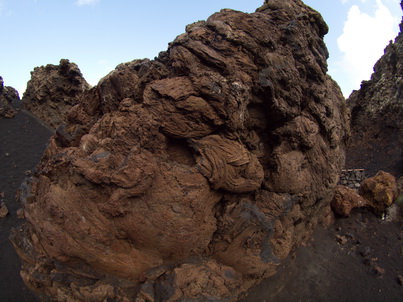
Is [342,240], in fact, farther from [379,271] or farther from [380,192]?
[380,192]

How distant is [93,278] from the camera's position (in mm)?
4703

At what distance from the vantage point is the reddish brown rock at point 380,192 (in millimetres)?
8469

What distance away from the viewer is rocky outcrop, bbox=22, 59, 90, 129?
1427 centimetres

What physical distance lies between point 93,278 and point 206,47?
4.65 metres

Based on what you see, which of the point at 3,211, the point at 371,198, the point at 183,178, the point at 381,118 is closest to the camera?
the point at 183,178

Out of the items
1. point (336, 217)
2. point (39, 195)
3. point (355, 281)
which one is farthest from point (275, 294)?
point (39, 195)

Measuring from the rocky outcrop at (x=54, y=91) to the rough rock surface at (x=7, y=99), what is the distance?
3.17ft

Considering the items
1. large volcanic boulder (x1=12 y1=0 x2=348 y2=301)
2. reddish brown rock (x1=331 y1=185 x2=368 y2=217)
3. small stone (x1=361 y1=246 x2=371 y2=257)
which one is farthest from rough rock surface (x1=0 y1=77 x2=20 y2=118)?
small stone (x1=361 y1=246 x2=371 y2=257)

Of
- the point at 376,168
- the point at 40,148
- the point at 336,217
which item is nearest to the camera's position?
the point at 336,217

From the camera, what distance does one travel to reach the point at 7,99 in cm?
1520

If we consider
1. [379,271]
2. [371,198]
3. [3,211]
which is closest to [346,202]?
[371,198]

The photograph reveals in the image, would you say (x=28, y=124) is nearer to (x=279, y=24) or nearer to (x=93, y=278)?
(x=93, y=278)

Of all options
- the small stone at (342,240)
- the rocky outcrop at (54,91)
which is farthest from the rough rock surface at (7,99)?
the small stone at (342,240)

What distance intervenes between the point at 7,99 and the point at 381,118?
69.0 feet
